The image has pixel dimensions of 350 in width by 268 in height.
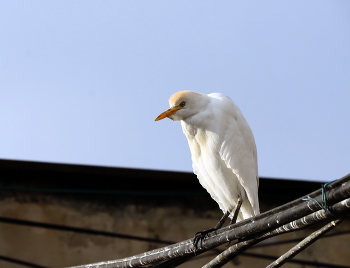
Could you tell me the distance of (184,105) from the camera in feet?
9.74

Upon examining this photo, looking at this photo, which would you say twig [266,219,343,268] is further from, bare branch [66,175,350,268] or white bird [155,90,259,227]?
white bird [155,90,259,227]

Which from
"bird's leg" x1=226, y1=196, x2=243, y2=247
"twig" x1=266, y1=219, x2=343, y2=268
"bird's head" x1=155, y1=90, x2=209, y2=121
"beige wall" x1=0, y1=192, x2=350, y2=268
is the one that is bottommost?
"beige wall" x1=0, y1=192, x2=350, y2=268

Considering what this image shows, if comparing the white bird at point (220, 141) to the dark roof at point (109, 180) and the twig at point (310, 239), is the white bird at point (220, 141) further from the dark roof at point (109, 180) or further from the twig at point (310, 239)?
the dark roof at point (109, 180)

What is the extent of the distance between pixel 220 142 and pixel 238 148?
0.15 m

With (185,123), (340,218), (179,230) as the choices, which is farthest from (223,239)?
(179,230)

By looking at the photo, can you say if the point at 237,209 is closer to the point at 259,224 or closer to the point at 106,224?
the point at 259,224

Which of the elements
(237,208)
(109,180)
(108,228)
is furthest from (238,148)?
(108,228)

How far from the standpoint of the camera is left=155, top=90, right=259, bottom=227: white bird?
288 centimetres

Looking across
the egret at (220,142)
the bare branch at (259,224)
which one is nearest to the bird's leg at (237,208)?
the egret at (220,142)

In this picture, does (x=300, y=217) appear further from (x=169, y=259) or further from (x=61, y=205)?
(x=61, y=205)

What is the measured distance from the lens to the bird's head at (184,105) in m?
2.94

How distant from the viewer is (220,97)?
10.2 feet

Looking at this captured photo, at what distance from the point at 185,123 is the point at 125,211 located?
8.58 feet

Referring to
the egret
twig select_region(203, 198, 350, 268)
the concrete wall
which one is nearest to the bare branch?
twig select_region(203, 198, 350, 268)
